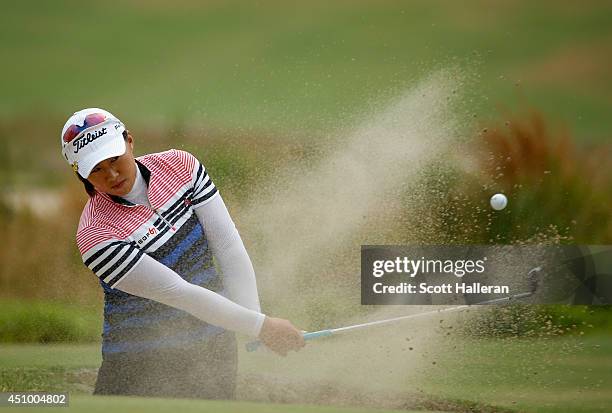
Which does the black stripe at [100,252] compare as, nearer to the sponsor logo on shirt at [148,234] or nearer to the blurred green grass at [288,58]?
the sponsor logo on shirt at [148,234]

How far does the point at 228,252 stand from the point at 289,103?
87 cm

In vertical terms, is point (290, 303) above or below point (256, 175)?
below

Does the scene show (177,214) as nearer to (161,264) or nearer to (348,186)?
(161,264)

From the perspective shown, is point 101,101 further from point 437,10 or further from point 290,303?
point 437,10

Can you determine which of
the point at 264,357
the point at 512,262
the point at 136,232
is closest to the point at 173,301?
the point at 136,232

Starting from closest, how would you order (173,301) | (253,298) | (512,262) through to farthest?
(173,301)
(253,298)
(512,262)

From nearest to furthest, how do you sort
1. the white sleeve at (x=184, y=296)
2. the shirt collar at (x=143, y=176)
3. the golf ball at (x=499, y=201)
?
the white sleeve at (x=184, y=296)
the shirt collar at (x=143, y=176)
the golf ball at (x=499, y=201)

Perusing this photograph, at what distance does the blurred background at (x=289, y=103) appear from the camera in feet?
10.9

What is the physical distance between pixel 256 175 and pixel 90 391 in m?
0.98

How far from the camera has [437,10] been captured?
11.1ft

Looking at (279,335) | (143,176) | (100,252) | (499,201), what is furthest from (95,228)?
(499,201)

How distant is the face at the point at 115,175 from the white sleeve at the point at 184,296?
220 millimetres

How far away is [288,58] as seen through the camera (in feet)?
11.3

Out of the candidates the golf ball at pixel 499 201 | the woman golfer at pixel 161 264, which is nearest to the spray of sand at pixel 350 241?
the golf ball at pixel 499 201
